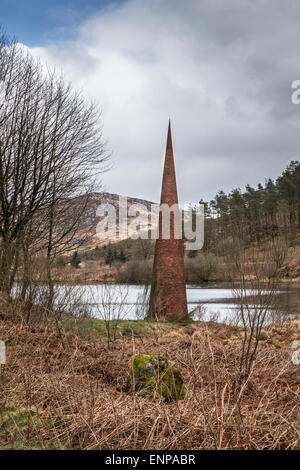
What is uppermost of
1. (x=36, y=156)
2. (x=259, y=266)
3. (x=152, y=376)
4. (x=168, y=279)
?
(x=36, y=156)

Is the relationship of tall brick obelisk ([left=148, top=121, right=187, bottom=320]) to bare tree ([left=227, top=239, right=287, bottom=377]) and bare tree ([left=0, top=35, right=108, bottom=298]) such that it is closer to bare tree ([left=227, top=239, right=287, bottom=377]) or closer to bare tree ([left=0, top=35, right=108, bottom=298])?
bare tree ([left=0, top=35, right=108, bottom=298])

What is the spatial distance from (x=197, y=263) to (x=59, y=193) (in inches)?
1159

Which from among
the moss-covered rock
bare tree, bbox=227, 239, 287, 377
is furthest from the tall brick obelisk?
the moss-covered rock

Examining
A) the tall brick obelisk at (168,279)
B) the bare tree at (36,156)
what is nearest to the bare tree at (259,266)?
the bare tree at (36,156)

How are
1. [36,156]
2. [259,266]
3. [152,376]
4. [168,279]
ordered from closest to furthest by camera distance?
[152,376]
[259,266]
[36,156]
[168,279]

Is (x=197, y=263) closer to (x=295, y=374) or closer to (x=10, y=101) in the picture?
(x=10, y=101)

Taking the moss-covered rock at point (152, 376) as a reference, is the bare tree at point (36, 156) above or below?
above

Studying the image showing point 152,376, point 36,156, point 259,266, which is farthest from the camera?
point 36,156

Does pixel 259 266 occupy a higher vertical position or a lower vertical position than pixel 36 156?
lower

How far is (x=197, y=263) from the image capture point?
40.5 m

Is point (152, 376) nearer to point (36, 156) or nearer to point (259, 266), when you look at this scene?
point (259, 266)

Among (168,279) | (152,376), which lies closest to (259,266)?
(152,376)

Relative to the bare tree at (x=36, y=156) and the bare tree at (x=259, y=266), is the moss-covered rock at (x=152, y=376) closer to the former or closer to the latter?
the bare tree at (x=259, y=266)
